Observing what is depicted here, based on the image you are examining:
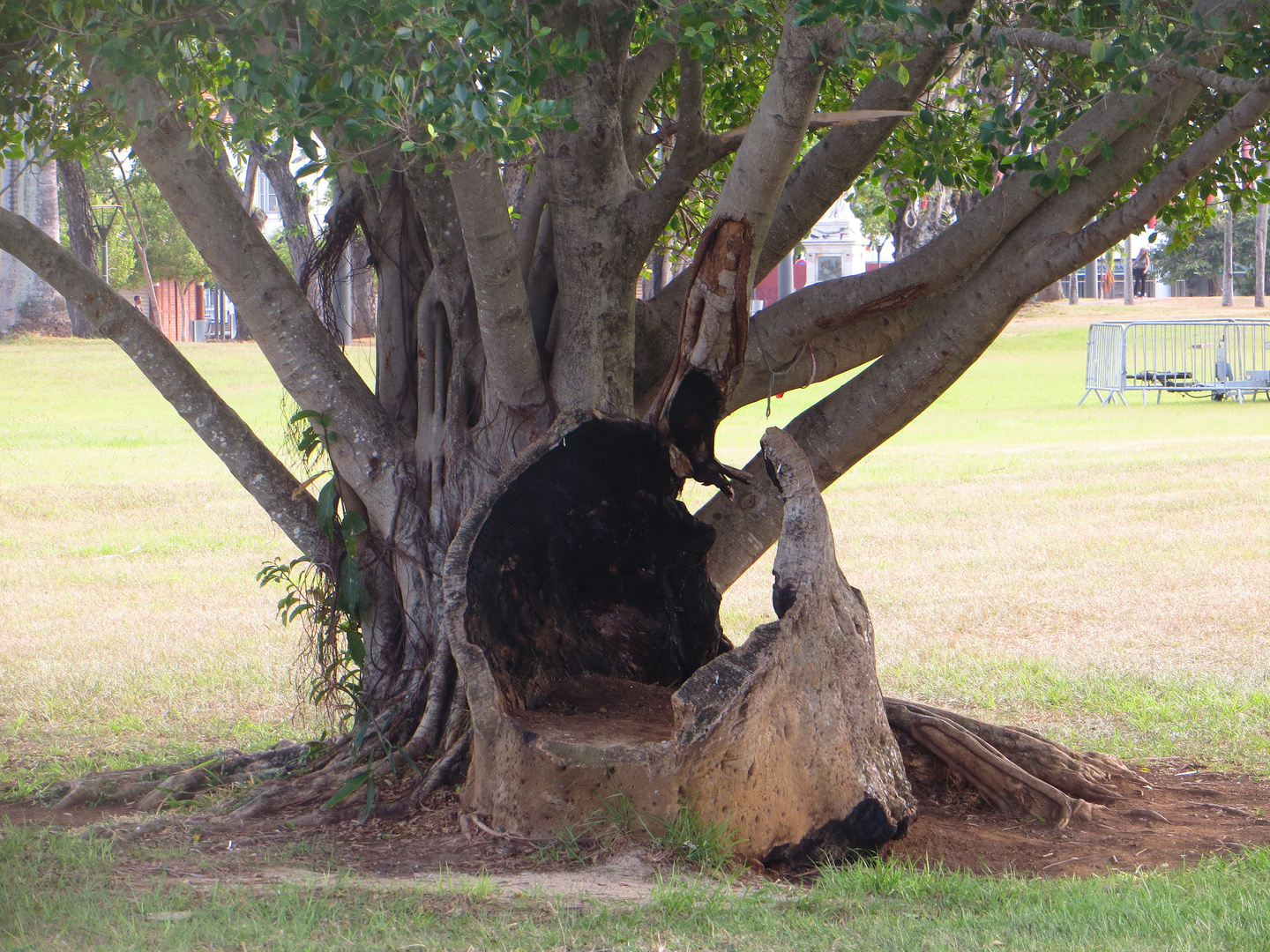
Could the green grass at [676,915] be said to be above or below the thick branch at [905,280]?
below

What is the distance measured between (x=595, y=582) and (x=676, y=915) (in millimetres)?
2195

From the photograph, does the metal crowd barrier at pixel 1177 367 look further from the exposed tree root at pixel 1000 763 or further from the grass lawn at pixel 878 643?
the exposed tree root at pixel 1000 763

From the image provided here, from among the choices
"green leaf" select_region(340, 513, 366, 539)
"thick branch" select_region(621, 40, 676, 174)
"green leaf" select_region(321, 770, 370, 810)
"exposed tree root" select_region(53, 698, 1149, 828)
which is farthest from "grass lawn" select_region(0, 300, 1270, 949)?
"thick branch" select_region(621, 40, 676, 174)

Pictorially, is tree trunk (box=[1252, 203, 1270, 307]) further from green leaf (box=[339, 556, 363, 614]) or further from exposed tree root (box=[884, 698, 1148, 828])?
green leaf (box=[339, 556, 363, 614])

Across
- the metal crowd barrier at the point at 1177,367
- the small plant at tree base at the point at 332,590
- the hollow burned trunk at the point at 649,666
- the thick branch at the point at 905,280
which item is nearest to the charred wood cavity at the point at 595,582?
the hollow burned trunk at the point at 649,666

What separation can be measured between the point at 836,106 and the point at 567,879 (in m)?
4.53

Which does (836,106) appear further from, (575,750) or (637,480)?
(575,750)

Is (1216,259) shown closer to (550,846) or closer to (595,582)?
(595,582)

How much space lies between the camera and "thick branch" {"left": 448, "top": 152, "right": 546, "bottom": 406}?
423cm

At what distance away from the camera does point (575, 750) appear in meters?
4.11

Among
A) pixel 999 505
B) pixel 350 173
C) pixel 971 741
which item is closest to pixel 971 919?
pixel 971 741

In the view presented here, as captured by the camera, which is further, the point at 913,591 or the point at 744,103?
the point at 913,591

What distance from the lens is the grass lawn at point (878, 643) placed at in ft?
11.2

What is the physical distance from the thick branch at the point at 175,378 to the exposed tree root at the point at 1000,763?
2664 mm
